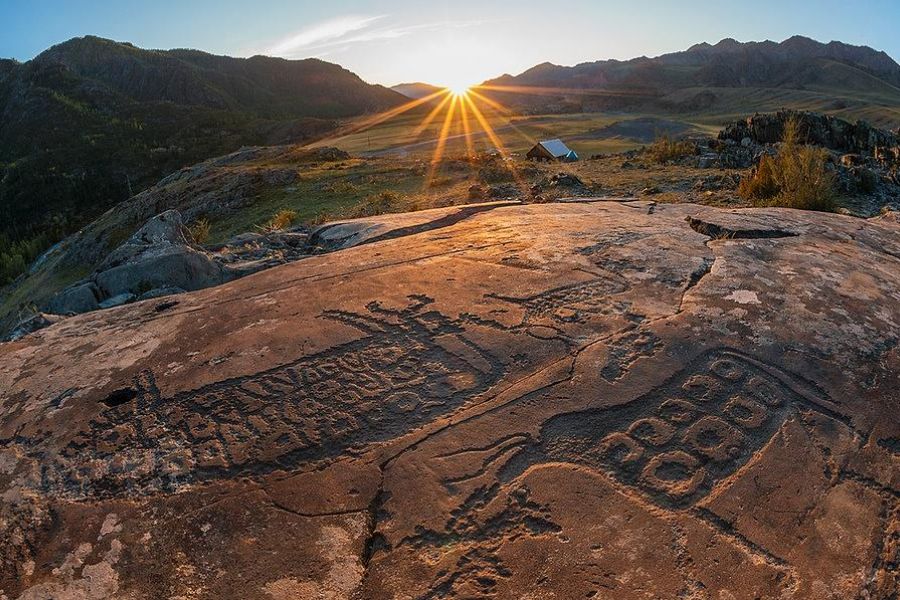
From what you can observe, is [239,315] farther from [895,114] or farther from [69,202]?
[895,114]

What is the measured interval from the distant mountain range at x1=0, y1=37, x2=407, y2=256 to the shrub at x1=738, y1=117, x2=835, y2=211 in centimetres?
2624

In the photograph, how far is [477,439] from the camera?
2064 millimetres

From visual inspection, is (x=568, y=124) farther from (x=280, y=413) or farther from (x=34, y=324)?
(x=280, y=413)

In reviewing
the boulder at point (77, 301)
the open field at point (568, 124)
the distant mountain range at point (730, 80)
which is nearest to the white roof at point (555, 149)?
the open field at point (568, 124)

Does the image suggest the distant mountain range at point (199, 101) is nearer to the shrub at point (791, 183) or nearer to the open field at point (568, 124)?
the open field at point (568, 124)

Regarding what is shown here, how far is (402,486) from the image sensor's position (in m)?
1.90

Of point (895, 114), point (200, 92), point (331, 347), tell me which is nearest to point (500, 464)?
point (331, 347)

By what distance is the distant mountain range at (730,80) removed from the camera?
177 feet

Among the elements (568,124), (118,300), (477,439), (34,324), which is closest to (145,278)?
(118,300)

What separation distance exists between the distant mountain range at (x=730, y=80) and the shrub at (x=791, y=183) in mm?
46659

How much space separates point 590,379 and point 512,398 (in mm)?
351

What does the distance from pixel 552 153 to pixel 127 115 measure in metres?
43.8

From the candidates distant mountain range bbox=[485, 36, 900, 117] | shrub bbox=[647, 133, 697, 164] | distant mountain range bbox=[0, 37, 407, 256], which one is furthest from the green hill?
distant mountain range bbox=[485, 36, 900, 117]

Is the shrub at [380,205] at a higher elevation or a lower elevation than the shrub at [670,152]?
lower
